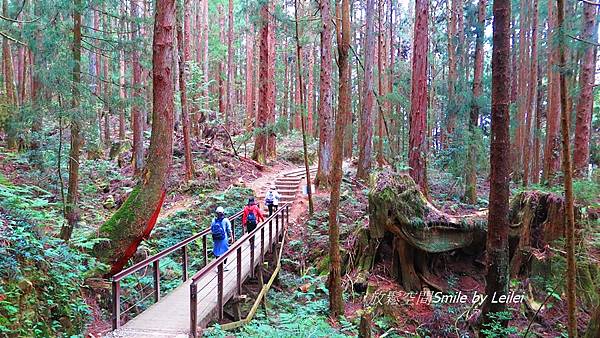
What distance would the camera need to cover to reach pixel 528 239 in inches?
316

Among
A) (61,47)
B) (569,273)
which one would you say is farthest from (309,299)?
(61,47)

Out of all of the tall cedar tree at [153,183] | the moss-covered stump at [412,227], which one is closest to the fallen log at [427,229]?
the moss-covered stump at [412,227]

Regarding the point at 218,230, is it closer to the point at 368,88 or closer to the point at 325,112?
the point at 325,112

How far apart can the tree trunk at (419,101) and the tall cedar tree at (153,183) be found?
6.34m

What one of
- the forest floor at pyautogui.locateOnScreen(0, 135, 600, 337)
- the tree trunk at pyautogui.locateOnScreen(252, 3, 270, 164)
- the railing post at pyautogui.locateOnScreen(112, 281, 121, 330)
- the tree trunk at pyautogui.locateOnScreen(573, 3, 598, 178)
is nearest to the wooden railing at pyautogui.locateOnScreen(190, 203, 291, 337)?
the forest floor at pyautogui.locateOnScreen(0, 135, 600, 337)

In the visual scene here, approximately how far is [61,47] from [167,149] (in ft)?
15.8

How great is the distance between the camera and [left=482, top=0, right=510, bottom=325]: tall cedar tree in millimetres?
5613

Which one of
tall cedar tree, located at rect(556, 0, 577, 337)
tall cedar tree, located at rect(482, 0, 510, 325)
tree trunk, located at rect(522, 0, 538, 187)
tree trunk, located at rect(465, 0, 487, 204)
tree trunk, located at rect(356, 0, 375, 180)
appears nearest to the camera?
tall cedar tree, located at rect(556, 0, 577, 337)

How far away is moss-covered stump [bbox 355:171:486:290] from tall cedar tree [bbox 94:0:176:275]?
175 inches

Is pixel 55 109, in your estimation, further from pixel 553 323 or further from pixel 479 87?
pixel 479 87

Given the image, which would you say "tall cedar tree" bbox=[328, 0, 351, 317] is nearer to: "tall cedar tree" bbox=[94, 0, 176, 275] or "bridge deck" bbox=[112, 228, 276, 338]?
"bridge deck" bbox=[112, 228, 276, 338]

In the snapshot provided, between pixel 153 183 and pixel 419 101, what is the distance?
706 centimetres

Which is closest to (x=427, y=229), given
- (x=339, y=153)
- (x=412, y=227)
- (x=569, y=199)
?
(x=412, y=227)

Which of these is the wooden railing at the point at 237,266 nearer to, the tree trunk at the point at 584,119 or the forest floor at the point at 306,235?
the forest floor at the point at 306,235
